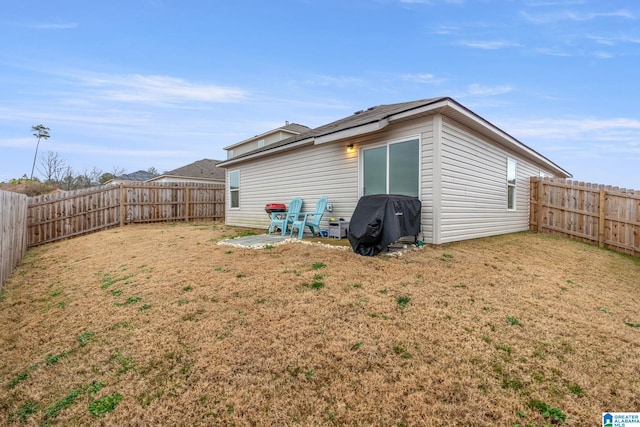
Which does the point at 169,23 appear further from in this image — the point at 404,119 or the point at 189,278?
the point at 189,278

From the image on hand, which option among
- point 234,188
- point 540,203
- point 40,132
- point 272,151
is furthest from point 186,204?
point 40,132

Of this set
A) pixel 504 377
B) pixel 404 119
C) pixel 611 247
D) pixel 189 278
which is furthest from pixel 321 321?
pixel 611 247

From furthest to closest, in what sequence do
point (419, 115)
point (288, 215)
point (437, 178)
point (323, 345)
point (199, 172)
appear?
point (199, 172) → point (288, 215) → point (419, 115) → point (437, 178) → point (323, 345)

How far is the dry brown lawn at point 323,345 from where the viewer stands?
176 centimetres

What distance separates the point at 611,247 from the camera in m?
7.43

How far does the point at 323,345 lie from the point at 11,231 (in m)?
7.38

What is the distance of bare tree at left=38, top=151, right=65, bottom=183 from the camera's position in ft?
83.7

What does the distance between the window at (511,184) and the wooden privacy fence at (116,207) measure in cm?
1287

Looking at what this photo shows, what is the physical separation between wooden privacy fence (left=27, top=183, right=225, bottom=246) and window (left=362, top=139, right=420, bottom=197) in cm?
1025

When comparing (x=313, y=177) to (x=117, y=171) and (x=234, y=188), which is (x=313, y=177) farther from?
(x=117, y=171)

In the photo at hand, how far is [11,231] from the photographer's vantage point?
5785 millimetres

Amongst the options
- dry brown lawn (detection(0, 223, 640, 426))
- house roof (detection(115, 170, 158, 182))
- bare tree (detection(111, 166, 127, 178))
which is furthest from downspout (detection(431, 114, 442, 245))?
bare tree (detection(111, 166, 127, 178))

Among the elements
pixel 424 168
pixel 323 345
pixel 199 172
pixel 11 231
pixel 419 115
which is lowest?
pixel 323 345

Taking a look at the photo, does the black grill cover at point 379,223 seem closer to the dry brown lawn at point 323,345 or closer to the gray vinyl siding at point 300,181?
the dry brown lawn at point 323,345
